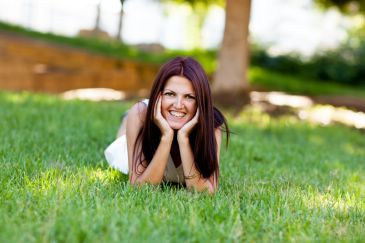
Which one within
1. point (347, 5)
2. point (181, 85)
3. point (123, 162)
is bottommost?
point (123, 162)

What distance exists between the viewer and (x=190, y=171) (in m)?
3.78

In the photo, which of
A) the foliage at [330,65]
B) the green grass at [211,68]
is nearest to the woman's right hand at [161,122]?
the green grass at [211,68]

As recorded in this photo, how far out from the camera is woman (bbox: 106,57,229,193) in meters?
3.72

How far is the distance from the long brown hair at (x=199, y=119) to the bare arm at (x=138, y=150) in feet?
0.19

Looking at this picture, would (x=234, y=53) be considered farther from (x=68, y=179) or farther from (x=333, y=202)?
(x=68, y=179)

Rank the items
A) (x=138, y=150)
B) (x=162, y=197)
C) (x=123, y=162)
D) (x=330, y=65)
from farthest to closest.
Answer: (x=330, y=65) → (x=123, y=162) → (x=138, y=150) → (x=162, y=197)

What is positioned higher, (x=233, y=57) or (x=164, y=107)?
(x=233, y=57)

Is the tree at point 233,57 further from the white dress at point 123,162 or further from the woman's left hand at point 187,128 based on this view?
the woman's left hand at point 187,128

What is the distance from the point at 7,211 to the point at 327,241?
63.0 inches

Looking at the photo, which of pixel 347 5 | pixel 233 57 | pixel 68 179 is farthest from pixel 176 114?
pixel 347 5

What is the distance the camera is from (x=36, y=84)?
43.6 feet

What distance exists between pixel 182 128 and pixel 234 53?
298 inches

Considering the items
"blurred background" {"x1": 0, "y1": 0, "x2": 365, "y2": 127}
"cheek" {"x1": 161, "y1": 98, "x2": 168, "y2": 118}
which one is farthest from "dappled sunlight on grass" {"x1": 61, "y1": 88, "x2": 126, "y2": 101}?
"cheek" {"x1": 161, "y1": 98, "x2": 168, "y2": 118}

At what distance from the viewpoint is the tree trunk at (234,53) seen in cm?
1091
